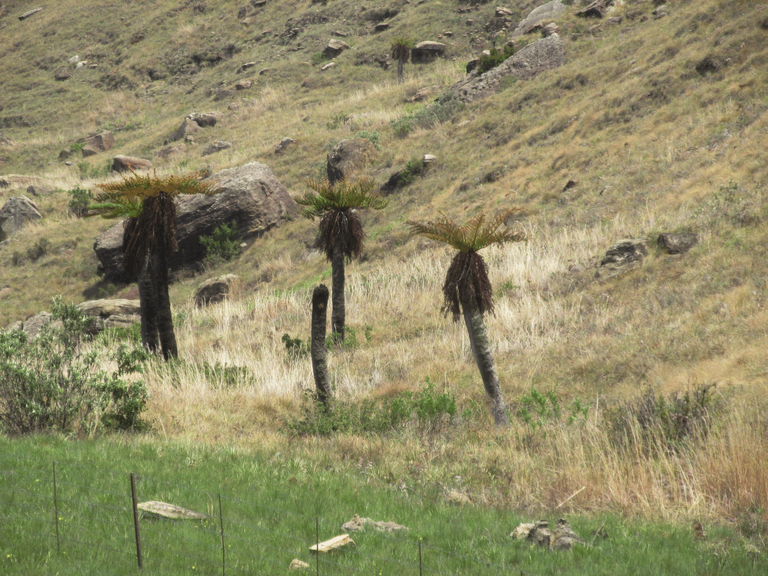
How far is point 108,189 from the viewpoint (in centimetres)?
1031

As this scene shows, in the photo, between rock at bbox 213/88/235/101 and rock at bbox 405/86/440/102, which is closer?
rock at bbox 405/86/440/102

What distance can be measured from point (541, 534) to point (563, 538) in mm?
170

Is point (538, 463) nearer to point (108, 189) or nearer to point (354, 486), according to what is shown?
point (354, 486)

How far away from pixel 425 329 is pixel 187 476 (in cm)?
698

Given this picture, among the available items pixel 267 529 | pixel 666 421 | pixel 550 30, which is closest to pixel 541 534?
pixel 267 529

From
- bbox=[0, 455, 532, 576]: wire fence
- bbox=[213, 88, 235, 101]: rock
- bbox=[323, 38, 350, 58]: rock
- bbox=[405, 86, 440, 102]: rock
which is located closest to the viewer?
bbox=[0, 455, 532, 576]: wire fence

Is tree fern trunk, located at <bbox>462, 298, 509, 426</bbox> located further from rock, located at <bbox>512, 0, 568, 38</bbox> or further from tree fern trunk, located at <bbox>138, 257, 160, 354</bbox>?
rock, located at <bbox>512, 0, 568, 38</bbox>

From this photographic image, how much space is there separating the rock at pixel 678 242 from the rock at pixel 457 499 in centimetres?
826

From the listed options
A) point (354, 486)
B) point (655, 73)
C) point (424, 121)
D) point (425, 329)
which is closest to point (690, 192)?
point (425, 329)

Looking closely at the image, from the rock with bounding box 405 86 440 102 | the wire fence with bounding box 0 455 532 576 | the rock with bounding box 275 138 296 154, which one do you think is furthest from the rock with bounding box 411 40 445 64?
the wire fence with bounding box 0 455 532 576

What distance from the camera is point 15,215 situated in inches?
1200

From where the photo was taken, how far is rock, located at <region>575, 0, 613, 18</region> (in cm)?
3167

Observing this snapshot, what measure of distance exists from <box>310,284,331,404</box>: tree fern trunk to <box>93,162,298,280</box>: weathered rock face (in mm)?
17970

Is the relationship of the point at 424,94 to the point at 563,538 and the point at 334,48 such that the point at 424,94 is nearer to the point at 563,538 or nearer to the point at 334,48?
the point at 334,48
